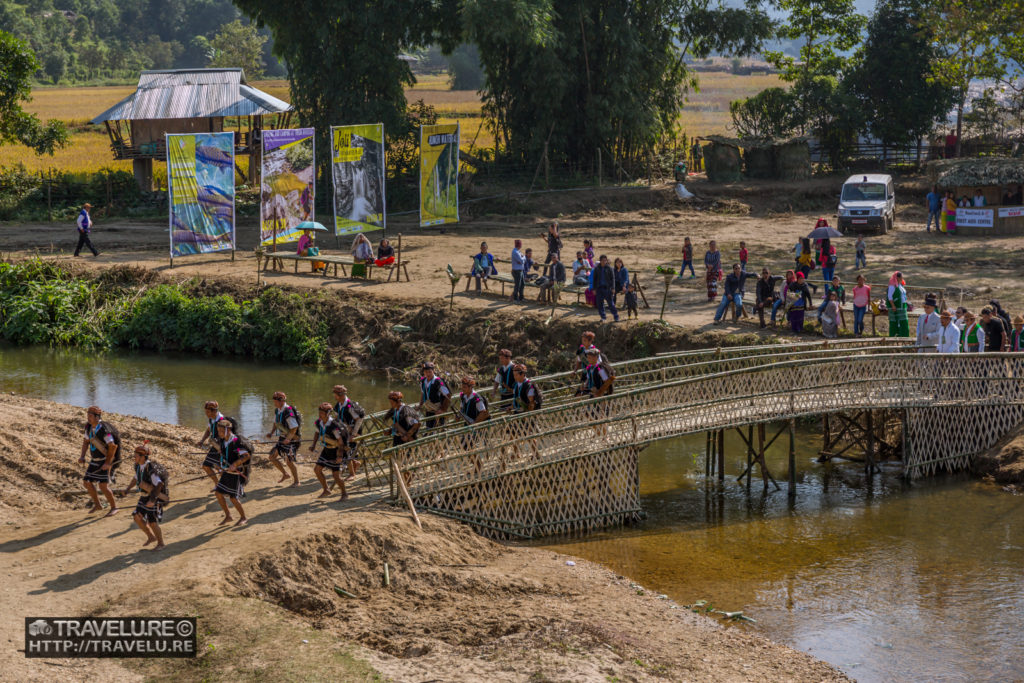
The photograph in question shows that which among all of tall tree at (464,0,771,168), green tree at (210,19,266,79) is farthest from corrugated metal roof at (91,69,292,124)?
green tree at (210,19,266,79)

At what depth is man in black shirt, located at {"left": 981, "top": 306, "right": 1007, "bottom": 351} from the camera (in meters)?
20.8

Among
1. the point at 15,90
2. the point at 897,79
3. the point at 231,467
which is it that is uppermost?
the point at 897,79

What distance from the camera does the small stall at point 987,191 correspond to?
121 ft

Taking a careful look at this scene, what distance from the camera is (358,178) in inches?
1281

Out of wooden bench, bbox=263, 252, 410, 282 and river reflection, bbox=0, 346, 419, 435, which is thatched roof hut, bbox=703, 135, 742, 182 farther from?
river reflection, bbox=0, 346, 419, 435

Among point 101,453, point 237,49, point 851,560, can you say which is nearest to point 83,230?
point 101,453

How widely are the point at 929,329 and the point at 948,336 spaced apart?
554mm

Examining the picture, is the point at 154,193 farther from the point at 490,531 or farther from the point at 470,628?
the point at 470,628

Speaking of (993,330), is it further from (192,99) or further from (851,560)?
(192,99)

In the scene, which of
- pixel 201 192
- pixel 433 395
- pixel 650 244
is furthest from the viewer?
pixel 650 244

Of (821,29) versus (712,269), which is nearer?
(712,269)

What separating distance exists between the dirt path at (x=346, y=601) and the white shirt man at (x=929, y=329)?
8.71 meters

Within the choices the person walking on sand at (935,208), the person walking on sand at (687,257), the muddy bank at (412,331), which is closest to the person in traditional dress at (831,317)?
the muddy bank at (412,331)

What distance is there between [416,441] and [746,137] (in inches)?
1403
